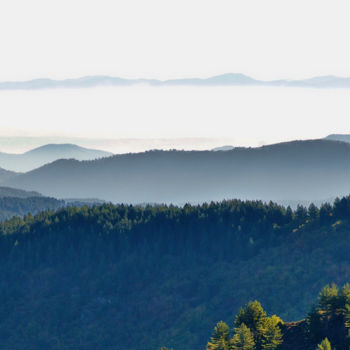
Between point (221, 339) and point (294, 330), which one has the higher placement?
point (294, 330)

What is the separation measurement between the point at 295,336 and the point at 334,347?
746cm

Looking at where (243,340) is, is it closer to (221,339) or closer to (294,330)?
(221,339)

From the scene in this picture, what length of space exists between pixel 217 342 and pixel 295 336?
926cm

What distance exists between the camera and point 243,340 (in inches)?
4117

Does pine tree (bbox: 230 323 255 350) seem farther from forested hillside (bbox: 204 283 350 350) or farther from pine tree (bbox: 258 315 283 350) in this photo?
pine tree (bbox: 258 315 283 350)

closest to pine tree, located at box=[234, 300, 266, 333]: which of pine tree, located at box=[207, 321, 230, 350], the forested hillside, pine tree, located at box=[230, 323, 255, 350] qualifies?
the forested hillside

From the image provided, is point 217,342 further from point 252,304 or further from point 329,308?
point 329,308

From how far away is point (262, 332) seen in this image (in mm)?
107938

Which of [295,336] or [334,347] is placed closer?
[334,347]

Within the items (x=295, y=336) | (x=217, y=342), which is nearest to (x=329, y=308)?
(x=295, y=336)

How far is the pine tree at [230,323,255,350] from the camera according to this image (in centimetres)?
10462

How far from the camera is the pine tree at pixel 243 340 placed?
10462 centimetres

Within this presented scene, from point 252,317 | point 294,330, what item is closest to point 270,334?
point 252,317

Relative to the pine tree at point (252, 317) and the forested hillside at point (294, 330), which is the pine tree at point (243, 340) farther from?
the pine tree at point (252, 317)
